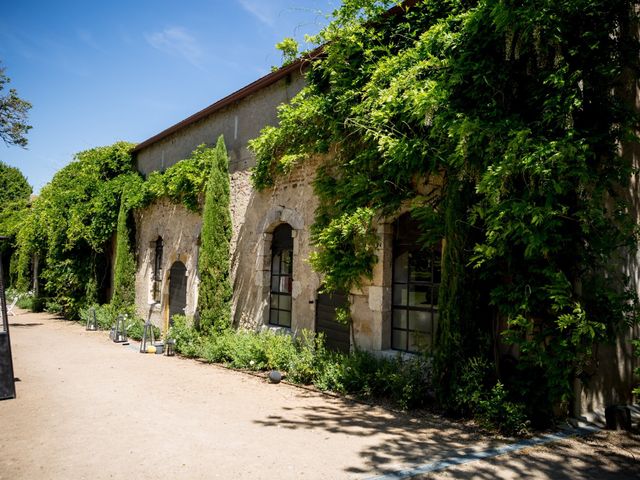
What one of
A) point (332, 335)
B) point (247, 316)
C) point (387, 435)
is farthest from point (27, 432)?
point (247, 316)

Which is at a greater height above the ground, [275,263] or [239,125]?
[239,125]

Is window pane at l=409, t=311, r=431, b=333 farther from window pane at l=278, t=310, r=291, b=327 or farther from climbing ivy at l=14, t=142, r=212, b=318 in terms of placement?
climbing ivy at l=14, t=142, r=212, b=318

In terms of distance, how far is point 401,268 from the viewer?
6.54 metres

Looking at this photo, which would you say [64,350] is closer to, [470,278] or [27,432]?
[27,432]

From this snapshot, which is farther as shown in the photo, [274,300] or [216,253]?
[216,253]

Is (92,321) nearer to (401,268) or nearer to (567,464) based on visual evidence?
(401,268)

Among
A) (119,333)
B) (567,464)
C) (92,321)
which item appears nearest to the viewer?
(567,464)

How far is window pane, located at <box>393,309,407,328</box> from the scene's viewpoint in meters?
6.43

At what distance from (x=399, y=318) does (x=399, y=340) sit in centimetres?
32

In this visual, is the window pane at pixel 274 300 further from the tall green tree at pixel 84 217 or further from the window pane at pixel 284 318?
the tall green tree at pixel 84 217

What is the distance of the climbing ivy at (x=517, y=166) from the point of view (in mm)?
4320

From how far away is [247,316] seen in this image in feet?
29.7

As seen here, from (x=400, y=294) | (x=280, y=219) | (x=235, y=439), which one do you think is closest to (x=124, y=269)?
(x=280, y=219)

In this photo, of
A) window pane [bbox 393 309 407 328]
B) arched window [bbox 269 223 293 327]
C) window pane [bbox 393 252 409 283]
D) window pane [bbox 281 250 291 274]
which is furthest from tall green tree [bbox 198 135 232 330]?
window pane [bbox 393 252 409 283]
